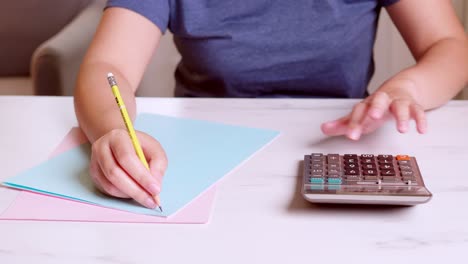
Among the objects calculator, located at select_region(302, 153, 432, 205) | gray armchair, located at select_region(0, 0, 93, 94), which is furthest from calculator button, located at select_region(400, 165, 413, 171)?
gray armchair, located at select_region(0, 0, 93, 94)

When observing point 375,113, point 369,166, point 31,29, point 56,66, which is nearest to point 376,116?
point 375,113

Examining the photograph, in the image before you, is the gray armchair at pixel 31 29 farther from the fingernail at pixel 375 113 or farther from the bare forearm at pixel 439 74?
the fingernail at pixel 375 113

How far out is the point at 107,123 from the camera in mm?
799

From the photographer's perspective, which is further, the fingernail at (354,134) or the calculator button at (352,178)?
the fingernail at (354,134)

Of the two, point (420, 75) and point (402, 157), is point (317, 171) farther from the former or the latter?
point (420, 75)

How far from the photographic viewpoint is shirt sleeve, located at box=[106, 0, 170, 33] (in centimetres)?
102

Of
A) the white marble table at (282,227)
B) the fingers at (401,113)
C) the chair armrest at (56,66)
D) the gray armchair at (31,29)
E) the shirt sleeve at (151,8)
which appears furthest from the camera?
the gray armchair at (31,29)

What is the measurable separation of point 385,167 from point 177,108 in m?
0.39

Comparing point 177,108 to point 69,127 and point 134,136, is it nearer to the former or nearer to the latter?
point 69,127

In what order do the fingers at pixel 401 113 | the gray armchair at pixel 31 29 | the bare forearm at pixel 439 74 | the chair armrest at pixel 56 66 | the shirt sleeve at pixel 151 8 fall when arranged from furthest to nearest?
the gray armchair at pixel 31 29 < the chair armrest at pixel 56 66 < the shirt sleeve at pixel 151 8 < the bare forearm at pixel 439 74 < the fingers at pixel 401 113

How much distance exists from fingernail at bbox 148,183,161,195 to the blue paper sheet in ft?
0.06

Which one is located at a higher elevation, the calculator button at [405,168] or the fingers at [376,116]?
the calculator button at [405,168]

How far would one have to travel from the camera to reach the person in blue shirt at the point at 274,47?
0.96m

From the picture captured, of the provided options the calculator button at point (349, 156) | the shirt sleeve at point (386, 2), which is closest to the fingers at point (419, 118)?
the calculator button at point (349, 156)
